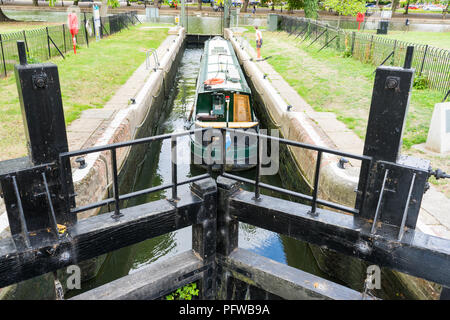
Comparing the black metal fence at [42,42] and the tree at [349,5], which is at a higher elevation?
the tree at [349,5]

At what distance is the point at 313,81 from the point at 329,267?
9.75 metres

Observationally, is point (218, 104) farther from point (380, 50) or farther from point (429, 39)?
point (429, 39)

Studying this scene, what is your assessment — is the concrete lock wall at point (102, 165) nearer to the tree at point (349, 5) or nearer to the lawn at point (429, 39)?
the lawn at point (429, 39)

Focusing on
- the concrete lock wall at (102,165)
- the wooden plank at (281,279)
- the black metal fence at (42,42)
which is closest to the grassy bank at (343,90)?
the wooden plank at (281,279)

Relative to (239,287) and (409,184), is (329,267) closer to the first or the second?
(239,287)

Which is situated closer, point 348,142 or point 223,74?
point 348,142

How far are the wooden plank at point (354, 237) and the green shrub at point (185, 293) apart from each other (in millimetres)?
1090

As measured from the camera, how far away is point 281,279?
14.3 feet

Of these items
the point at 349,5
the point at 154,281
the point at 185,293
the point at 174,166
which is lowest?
the point at 185,293

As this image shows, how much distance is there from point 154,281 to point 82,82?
441 inches

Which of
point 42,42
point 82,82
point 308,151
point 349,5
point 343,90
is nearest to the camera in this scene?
point 308,151

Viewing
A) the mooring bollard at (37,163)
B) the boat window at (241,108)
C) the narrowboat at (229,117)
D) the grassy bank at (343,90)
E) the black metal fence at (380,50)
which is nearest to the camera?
the mooring bollard at (37,163)

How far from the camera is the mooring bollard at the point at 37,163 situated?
3.31 meters

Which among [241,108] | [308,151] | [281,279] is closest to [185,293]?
[281,279]
